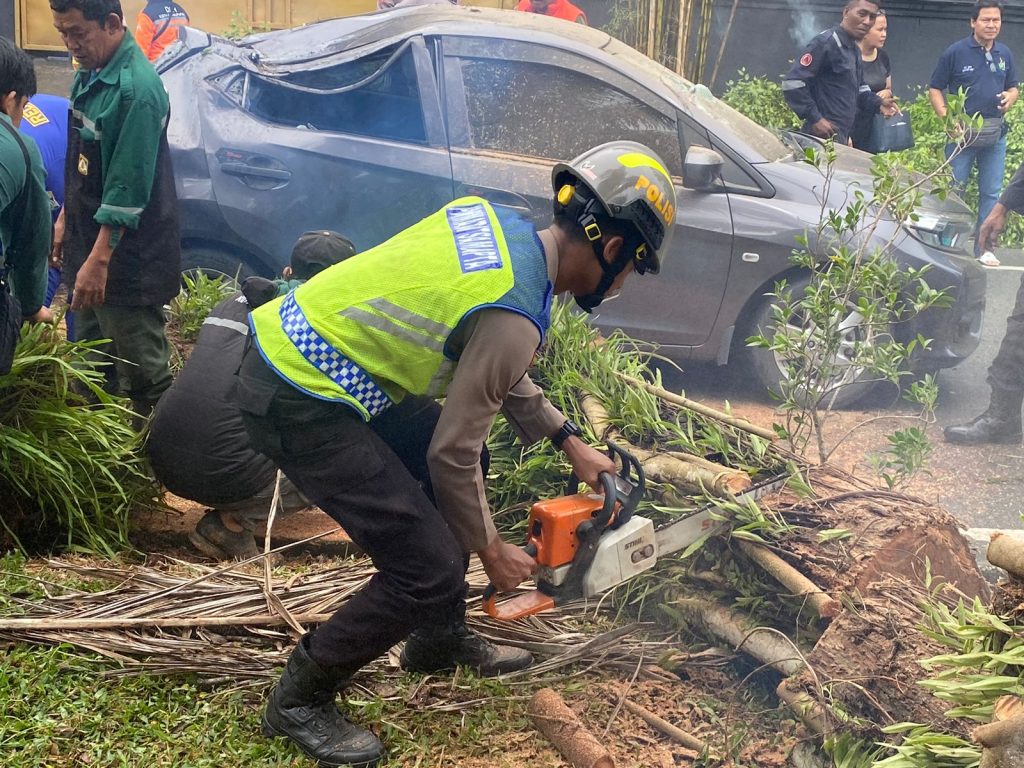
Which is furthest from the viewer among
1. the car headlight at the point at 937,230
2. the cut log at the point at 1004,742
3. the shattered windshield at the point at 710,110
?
the car headlight at the point at 937,230

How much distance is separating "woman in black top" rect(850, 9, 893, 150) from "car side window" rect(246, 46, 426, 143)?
12.1 ft

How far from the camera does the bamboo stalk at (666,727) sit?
2908mm

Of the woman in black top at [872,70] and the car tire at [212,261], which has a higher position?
the woman in black top at [872,70]

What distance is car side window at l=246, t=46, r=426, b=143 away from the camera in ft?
17.5

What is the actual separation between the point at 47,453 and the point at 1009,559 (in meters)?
3.16

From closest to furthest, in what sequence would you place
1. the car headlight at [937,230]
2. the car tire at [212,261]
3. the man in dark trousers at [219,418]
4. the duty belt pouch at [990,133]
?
the man in dark trousers at [219,418]
the car tire at [212,261]
the car headlight at [937,230]
the duty belt pouch at [990,133]

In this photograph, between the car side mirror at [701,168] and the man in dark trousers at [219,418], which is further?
the car side mirror at [701,168]

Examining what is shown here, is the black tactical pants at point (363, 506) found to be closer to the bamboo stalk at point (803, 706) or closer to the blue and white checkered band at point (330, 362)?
the blue and white checkered band at point (330, 362)

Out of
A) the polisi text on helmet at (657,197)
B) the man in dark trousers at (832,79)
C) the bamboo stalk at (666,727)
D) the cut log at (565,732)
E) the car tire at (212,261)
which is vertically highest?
the man in dark trousers at (832,79)

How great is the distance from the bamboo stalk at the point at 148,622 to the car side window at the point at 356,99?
2.90 metres

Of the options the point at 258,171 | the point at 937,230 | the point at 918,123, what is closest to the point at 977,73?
the point at 918,123

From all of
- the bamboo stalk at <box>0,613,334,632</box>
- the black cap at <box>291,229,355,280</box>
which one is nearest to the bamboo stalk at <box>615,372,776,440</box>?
the black cap at <box>291,229,355,280</box>

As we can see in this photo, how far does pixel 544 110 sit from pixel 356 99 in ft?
3.29

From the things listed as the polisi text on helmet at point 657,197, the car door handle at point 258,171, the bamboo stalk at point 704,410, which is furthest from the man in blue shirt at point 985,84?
the polisi text on helmet at point 657,197
